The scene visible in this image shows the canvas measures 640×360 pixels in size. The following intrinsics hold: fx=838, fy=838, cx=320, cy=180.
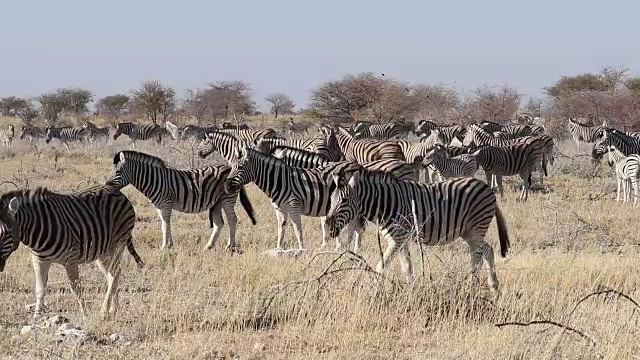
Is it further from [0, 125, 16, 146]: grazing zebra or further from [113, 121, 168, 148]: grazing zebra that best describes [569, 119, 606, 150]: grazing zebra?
[0, 125, 16, 146]: grazing zebra

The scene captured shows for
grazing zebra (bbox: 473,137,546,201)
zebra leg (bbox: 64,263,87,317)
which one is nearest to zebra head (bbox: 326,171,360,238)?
zebra leg (bbox: 64,263,87,317)

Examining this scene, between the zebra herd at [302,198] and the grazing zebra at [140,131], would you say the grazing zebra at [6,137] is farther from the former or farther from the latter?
the zebra herd at [302,198]

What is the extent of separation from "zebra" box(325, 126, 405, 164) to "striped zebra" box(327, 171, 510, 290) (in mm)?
8198

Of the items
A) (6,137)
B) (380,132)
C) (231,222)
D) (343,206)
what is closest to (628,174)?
(231,222)

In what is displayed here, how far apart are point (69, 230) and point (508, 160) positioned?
11615 mm

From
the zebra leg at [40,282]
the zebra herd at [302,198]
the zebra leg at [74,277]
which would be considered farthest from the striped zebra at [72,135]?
the zebra leg at [40,282]

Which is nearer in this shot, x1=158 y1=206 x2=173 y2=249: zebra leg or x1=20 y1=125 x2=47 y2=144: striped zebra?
x1=158 y1=206 x2=173 y2=249: zebra leg

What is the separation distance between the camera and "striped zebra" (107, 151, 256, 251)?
1070 centimetres

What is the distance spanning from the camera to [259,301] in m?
6.76

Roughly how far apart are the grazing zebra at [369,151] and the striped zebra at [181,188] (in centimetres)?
557

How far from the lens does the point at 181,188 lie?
10828 millimetres

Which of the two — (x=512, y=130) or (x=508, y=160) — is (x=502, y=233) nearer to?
(x=508, y=160)

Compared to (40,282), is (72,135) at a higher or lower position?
higher

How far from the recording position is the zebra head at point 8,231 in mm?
5910
